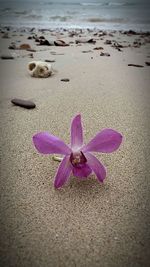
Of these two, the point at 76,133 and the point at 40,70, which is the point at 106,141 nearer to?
the point at 76,133

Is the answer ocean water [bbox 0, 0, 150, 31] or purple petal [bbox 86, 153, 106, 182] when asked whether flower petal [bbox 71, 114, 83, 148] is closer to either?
purple petal [bbox 86, 153, 106, 182]

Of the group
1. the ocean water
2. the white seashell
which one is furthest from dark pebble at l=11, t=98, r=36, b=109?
the ocean water

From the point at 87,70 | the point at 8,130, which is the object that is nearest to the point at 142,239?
the point at 8,130

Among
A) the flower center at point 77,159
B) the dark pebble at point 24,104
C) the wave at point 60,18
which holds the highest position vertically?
the wave at point 60,18

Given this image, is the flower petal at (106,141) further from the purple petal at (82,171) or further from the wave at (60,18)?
the wave at (60,18)

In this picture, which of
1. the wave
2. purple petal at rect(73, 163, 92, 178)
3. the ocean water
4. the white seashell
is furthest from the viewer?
the wave

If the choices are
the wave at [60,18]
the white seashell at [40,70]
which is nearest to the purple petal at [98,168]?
the white seashell at [40,70]

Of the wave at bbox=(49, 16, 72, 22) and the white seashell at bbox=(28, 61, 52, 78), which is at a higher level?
the wave at bbox=(49, 16, 72, 22)

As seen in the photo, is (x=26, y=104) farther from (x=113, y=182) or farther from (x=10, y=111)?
(x=113, y=182)
